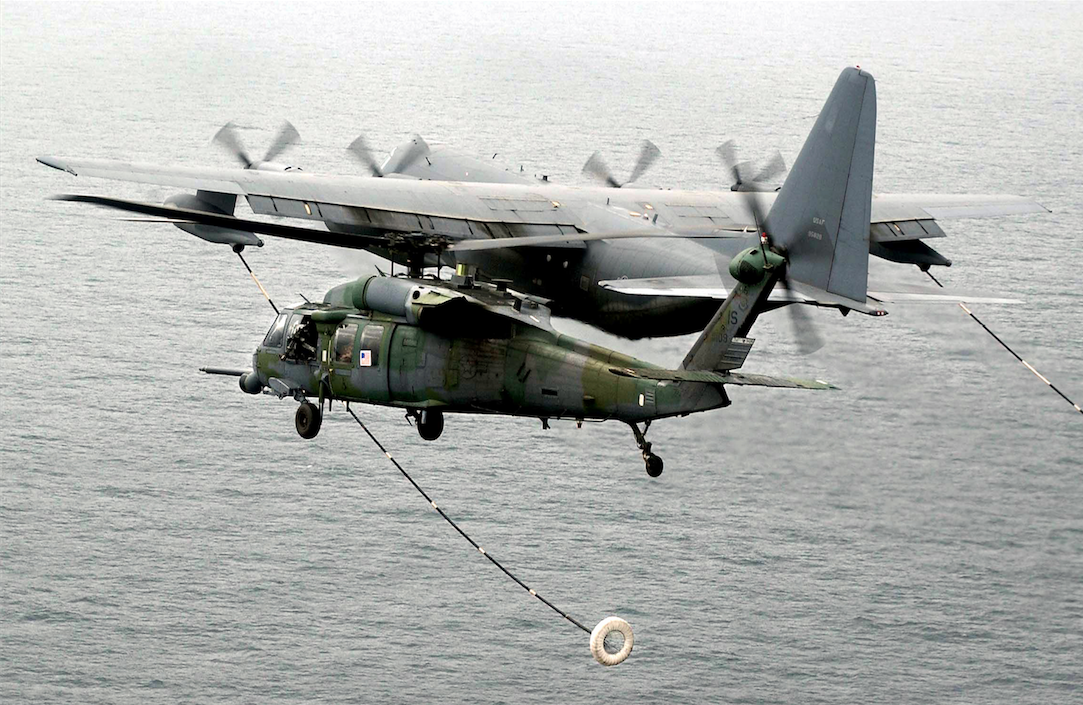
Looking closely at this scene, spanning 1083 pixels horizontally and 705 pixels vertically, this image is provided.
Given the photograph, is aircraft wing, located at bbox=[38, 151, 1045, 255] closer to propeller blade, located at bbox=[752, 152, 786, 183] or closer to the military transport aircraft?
the military transport aircraft

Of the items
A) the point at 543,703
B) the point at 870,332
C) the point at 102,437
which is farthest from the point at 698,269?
the point at 870,332

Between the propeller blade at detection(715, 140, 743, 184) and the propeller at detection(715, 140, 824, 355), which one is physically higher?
the propeller blade at detection(715, 140, 743, 184)

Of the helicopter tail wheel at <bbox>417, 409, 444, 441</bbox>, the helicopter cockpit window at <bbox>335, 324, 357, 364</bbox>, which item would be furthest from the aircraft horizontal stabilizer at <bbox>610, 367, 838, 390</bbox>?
the helicopter cockpit window at <bbox>335, 324, 357, 364</bbox>

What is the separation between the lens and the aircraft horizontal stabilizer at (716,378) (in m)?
45.0

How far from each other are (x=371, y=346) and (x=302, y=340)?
9.66ft

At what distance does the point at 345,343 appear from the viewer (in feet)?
174

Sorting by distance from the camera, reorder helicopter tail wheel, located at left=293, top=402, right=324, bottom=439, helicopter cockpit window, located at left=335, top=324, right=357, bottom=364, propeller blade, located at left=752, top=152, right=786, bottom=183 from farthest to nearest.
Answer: helicopter tail wheel, located at left=293, top=402, right=324, bottom=439 < helicopter cockpit window, located at left=335, top=324, right=357, bottom=364 < propeller blade, located at left=752, top=152, right=786, bottom=183

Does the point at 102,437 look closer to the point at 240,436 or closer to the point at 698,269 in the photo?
the point at 240,436

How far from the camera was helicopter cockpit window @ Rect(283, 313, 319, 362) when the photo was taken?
54.1 metres

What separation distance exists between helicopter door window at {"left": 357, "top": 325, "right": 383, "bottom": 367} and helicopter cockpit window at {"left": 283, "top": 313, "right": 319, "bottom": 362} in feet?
6.84

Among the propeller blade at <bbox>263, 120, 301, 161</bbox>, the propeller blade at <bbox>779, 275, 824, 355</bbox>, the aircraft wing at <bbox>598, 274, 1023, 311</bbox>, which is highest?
the propeller blade at <bbox>263, 120, 301, 161</bbox>

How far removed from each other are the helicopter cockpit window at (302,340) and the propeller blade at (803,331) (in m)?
16.5

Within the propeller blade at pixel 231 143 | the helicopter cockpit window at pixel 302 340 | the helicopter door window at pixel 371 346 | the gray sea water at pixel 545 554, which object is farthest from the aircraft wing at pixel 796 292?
the gray sea water at pixel 545 554

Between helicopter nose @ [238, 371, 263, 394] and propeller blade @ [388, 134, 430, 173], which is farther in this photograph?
propeller blade @ [388, 134, 430, 173]
